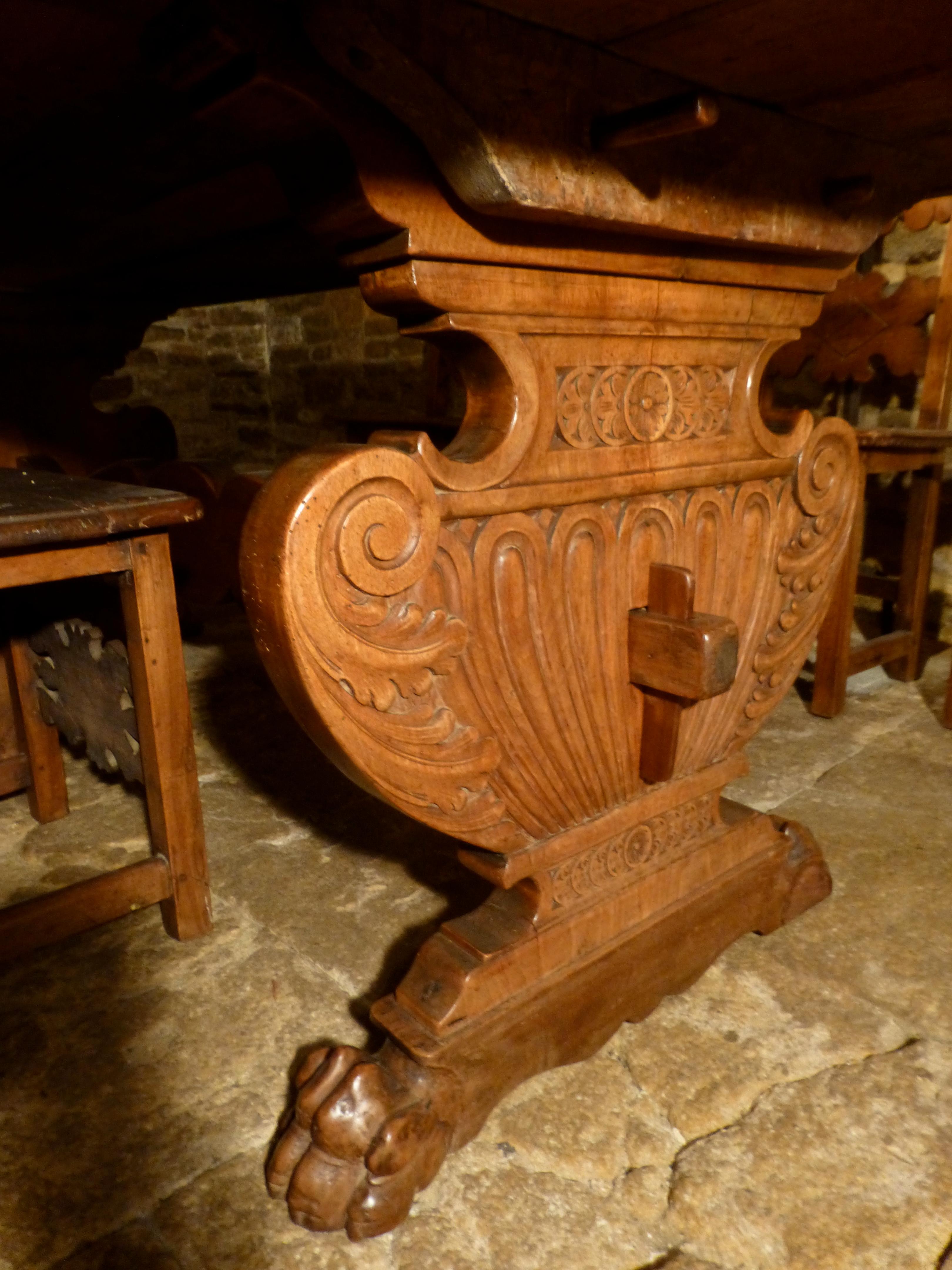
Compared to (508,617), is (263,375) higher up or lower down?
higher up

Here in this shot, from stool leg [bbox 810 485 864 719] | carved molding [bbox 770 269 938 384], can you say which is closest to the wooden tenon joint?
stool leg [bbox 810 485 864 719]

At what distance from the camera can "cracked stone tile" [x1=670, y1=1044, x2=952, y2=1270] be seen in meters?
0.94

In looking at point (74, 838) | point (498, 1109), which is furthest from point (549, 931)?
point (74, 838)

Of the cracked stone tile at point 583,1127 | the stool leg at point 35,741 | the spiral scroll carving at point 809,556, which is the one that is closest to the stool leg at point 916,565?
the spiral scroll carving at point 809,556

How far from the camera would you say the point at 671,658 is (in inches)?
→ 42.8

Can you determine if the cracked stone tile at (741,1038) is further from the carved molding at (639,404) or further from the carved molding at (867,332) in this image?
the carved molding at (867,332)

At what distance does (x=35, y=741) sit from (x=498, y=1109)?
1259 mm

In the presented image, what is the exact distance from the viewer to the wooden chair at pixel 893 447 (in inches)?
95.7

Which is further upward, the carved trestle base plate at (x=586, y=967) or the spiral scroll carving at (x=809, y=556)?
the spiral scroll carving at (x=809, y=556)

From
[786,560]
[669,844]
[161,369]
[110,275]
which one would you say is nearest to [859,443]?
[786,560]

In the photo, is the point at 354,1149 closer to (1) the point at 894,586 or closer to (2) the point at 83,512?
(2) the point at 83,512

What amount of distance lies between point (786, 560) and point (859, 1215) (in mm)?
815

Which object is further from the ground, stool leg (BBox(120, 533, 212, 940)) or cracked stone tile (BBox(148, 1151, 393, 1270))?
stool leg (BBox(120, 533, 212, 940))

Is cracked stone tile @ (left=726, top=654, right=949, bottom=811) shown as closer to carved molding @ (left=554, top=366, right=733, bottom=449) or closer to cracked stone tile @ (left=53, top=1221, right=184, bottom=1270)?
carved molding @ (left=554, top=366, right=733, bottom=449)
